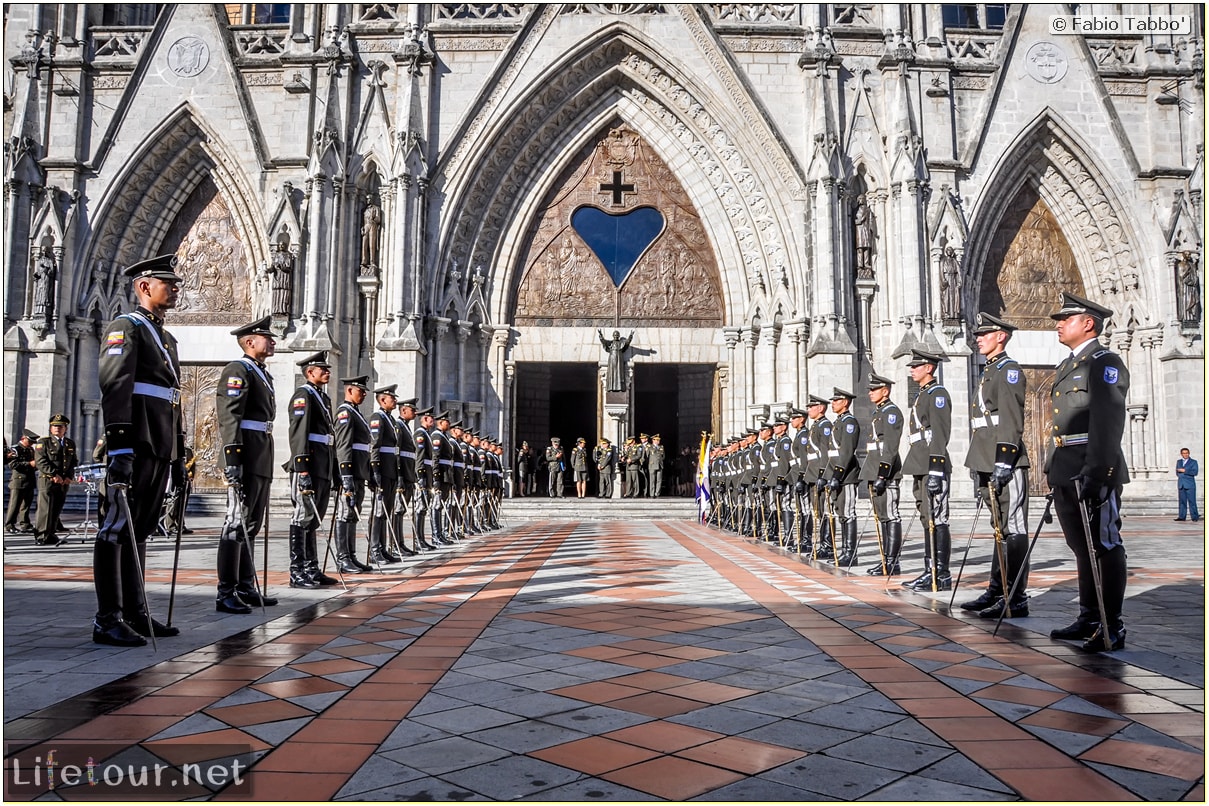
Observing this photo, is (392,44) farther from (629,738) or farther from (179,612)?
(629,738)

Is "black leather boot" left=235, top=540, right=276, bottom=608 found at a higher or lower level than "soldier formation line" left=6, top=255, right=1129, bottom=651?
lower

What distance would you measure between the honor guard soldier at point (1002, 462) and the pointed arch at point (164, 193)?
60.5 feet

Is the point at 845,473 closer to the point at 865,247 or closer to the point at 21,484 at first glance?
the point at 865,247

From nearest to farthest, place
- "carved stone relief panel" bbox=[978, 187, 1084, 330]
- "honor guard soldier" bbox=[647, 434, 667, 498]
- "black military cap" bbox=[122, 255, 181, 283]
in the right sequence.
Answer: "black military cap" bbox=[122, 255, 181, 283], "carved stone relief panel" bbox=[978, 187, 1084, 330], "honor guard soldier" bbox=[647, 434, 667, 498]

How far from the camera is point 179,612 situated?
17.5 ft

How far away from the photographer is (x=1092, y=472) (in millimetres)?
4477

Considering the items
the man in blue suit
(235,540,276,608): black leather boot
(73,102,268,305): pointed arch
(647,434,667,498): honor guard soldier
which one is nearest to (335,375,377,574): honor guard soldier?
(235,540,276,608): black leather boot

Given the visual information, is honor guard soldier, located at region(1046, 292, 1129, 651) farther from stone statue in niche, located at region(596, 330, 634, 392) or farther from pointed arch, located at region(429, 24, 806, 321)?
stone statue in niche, located at region(596, 330, 634, 392)

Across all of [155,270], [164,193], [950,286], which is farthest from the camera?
[164,193]

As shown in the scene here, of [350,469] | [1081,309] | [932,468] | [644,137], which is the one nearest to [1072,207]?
[644,137]

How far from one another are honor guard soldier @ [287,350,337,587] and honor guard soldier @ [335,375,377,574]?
0.86 metres

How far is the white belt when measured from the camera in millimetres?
4637

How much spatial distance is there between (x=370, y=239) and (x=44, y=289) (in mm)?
7816

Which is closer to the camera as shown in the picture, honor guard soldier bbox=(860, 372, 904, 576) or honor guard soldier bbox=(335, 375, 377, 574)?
honor guard soldier bbox=(335, 375, 377, 574)
